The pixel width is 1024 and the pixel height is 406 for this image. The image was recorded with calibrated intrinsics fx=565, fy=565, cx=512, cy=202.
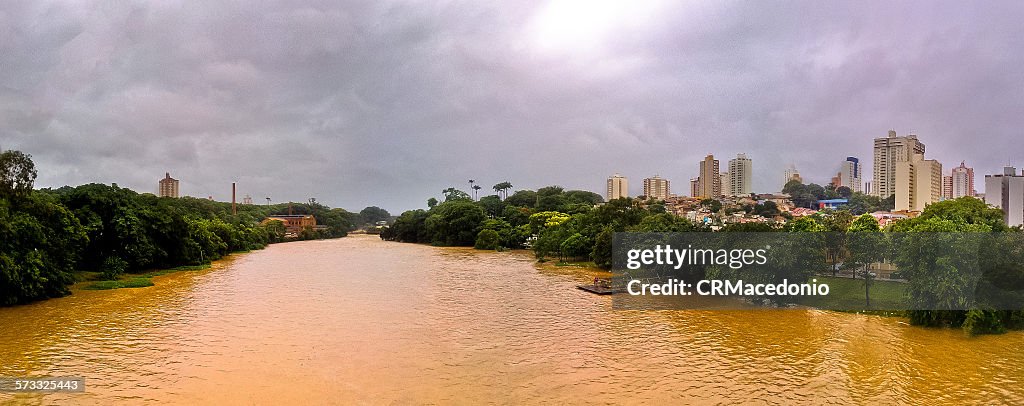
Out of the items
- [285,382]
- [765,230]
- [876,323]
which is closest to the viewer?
[285,382]

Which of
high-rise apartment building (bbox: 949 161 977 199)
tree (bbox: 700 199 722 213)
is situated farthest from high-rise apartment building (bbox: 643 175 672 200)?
high-rise apartment building (bbox: 949 161 977 199)

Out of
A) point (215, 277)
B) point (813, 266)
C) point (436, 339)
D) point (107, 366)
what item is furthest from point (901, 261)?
point (215, 277)

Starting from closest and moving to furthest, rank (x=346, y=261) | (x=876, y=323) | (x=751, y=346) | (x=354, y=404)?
1. (x=354, y=404)
2. (x=751, y=346)
3. (x=876, y=323)
4. (x=346, y=261)

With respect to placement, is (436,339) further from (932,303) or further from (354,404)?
(932,303)

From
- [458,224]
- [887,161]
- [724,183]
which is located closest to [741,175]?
[724,183]

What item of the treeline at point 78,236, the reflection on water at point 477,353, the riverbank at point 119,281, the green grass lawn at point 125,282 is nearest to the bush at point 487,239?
the treeline at point 78,236

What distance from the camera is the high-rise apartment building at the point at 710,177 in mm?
100938

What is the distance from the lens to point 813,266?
53.3ft

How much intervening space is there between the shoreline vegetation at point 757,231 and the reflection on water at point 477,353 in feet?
3.02

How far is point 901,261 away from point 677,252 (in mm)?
8104

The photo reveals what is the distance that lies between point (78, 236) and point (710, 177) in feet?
317

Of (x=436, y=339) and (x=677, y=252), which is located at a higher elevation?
(x=677, y=252)

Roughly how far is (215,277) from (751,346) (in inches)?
Result: 879

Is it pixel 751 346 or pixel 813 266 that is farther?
pixel 813 266
